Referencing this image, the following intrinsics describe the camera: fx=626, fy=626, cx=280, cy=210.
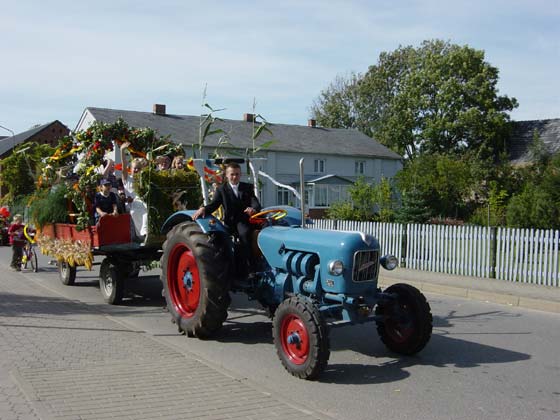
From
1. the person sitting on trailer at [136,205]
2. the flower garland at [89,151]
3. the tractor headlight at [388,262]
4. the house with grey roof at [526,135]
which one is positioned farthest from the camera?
the house with grey roof at [526,135]

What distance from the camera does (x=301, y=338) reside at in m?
6.10

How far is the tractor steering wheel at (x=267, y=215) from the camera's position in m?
7.44

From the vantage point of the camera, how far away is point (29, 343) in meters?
7.32

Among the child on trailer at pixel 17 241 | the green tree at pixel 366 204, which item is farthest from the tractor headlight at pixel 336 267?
the green tree at pixel 366 204

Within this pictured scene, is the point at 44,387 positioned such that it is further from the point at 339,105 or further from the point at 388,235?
the point at 339,105

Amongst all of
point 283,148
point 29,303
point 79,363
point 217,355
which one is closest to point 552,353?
point 217,355

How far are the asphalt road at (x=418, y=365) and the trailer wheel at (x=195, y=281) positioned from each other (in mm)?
278

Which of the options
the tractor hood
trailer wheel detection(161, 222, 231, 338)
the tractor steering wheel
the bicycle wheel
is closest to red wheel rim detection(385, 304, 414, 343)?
the tractor hood

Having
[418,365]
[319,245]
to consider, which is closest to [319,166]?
[418,365]

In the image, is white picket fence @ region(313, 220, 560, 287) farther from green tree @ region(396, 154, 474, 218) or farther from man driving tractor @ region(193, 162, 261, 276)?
green tree @ region(396, 154, 474, 218)

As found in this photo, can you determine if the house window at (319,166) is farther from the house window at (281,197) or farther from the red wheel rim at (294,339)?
the red wheel rim at (294,339)

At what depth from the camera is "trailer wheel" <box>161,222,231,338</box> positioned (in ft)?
23.9

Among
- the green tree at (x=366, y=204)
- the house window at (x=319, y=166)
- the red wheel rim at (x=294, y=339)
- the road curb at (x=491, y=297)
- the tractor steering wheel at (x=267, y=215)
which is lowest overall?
the road curb at (x=491, y=297)

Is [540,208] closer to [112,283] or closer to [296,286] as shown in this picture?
[112,283]
